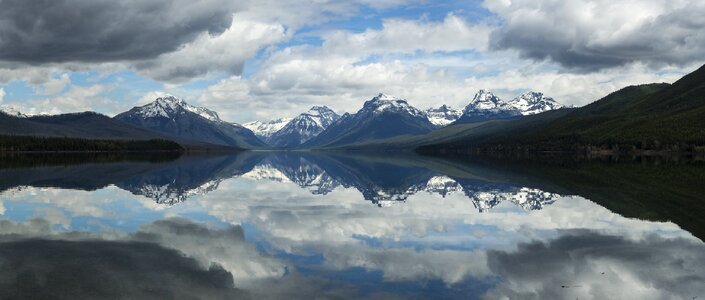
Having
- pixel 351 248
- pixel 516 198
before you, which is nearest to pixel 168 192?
pixel 516 198

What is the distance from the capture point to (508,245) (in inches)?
1401

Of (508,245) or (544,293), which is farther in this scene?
(508,245)

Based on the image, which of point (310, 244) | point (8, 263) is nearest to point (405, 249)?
point (310, 244)

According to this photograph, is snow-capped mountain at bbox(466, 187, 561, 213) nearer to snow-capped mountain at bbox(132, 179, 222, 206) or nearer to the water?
the water

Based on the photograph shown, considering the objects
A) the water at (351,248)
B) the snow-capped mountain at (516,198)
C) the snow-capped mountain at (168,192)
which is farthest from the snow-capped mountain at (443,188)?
the snow-capped mountain at (168,192)

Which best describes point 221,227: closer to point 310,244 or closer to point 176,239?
A: point 176,239

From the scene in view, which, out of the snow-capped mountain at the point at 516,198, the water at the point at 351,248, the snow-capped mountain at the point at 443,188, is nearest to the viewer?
the water at the point at 351,248

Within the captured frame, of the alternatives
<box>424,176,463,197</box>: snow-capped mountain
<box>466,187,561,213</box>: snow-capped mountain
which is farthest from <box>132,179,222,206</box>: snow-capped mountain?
<box>466,187,561,213</box>: snow-capped mountain

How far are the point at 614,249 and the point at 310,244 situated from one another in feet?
62.2

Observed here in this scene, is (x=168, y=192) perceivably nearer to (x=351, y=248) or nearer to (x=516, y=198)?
(x=516, y=198)

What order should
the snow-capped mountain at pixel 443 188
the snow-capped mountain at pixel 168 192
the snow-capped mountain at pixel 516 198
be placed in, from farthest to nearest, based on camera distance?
the snow-capped mountain at pixel 443 188
the snow-capped mountain at pixel 168 192
the snow-capped mountain at pixel 516 198

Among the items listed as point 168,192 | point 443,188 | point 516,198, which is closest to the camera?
point 516,198

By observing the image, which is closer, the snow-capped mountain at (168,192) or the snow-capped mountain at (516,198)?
the snow-capped mountain at (516,198)

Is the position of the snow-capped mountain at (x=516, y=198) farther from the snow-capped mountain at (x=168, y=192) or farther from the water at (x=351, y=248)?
the snow-capped mountain at (x=168, y=192)
